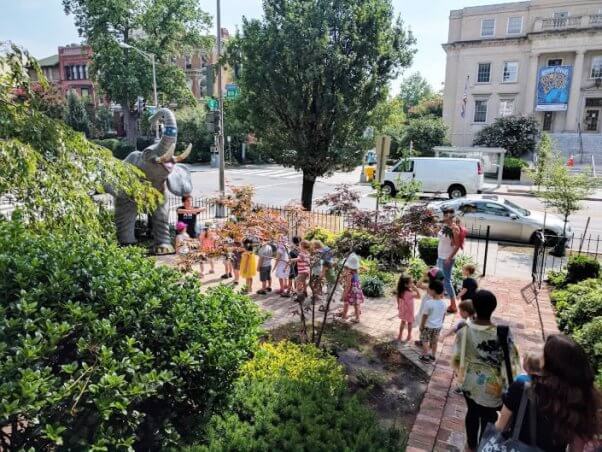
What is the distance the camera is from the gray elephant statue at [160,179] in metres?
10.6

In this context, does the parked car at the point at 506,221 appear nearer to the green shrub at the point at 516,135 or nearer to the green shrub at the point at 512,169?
the green shrub at the point at 512,169

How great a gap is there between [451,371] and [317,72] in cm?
829

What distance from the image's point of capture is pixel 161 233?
11484 millimetres

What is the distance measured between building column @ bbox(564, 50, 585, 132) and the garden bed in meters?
38.8

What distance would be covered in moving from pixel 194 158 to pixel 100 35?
41.7ft

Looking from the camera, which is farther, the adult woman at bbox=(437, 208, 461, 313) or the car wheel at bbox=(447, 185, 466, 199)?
the car wheel at bbox=(447, 185, 466, 199)

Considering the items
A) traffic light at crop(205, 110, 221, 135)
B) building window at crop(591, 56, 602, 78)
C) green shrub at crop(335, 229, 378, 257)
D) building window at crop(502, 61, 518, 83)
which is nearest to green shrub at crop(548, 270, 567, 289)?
green shrub at crop(335, 229, 378, 257)

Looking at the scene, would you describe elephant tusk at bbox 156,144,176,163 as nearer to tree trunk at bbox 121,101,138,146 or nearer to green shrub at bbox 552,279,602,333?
green shrub at bbox 552,279,602,333

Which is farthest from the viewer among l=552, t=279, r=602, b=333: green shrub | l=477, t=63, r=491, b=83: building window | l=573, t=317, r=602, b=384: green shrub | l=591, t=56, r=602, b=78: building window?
l=477, t=63, r=491, b=83: building window

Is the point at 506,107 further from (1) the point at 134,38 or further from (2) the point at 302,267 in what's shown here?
(2) the point at 302,267

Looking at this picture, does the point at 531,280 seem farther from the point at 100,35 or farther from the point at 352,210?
the point at 100,35

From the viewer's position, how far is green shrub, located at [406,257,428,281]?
983 centimetres

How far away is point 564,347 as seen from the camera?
2.64 meters

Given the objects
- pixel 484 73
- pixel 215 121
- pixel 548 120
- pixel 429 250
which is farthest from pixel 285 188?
pixel 548 120
